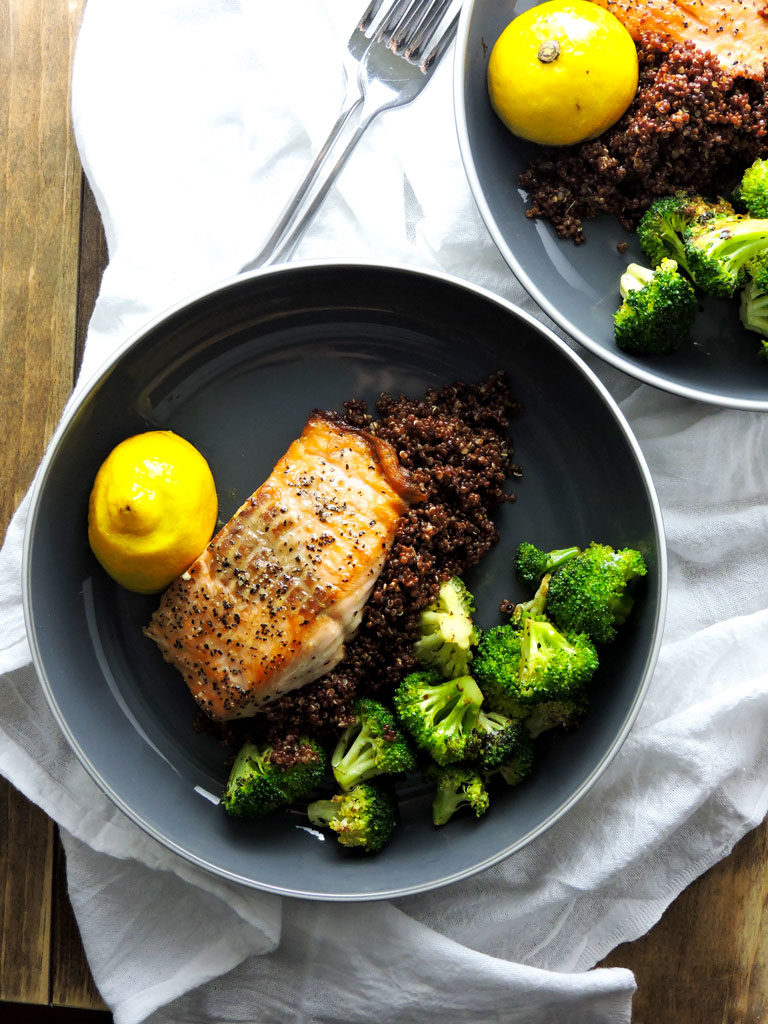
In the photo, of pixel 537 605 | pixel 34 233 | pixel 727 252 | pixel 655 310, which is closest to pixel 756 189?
pixel 727 252

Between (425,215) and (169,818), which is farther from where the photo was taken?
(425,215)

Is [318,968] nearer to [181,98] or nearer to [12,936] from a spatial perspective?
[12,936]

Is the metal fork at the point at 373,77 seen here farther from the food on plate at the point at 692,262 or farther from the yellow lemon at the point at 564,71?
the food on plate at the point at 692,262

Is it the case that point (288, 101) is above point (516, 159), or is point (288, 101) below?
below

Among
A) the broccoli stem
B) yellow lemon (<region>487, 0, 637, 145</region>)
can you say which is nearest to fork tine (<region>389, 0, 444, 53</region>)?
yellow lemon (<region>487, 0, 637, 145</region>)

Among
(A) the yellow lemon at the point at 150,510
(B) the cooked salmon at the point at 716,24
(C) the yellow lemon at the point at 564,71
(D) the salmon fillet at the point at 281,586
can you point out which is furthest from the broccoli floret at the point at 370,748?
(B) the cooked salmon at the point at 716,24

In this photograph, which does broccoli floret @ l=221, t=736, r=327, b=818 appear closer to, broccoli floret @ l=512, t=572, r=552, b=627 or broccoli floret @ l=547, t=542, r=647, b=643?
broccoli floret @ l=512, t=572, r=552, b=627

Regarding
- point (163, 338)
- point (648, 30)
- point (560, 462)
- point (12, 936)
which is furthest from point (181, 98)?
point (12, 936)

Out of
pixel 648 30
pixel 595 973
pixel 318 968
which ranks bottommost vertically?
pixel 318 968
